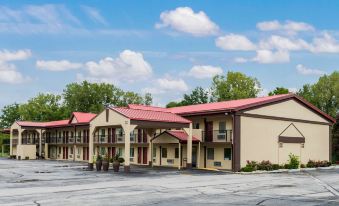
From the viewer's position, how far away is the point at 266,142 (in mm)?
42969

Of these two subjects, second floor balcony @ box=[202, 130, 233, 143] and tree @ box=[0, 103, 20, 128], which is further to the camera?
tree @ box=[0, 103, 20, 128]

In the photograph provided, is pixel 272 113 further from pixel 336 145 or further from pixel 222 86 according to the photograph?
pixel 222 86

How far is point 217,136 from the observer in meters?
42.5

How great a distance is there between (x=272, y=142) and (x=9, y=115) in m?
91.1

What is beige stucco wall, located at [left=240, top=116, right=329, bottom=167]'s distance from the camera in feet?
135

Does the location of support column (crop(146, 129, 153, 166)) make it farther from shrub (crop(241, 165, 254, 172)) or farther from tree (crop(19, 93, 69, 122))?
tree (crop(19, 93, 69, 122))

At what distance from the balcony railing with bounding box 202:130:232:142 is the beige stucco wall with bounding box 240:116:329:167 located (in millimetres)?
1214

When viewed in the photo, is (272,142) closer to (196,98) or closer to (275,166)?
(275,166)

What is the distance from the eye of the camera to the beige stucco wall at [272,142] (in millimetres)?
41250

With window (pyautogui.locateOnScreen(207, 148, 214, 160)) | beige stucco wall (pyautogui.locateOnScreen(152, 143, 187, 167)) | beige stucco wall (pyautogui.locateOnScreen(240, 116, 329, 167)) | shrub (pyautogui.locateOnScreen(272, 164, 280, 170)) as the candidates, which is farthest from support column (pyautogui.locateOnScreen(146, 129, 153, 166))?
shrub (pyautogui.locateOnScreen(272, 164, 280, 170))

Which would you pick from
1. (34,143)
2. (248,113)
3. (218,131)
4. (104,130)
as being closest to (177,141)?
(218,131)

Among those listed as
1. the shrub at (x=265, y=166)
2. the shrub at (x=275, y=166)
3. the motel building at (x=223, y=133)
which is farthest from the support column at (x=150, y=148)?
the shrub at (x=275, y=166)

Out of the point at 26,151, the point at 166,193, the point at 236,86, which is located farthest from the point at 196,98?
the point at 166,193

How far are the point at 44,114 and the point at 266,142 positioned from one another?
74.9m
